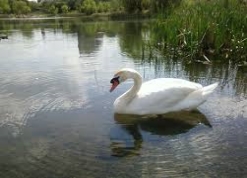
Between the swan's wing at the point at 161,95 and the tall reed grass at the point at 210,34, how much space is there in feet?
17.9

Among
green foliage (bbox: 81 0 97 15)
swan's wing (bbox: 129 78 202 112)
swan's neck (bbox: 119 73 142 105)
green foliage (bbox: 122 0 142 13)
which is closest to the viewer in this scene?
swan's wing (bbox: 129 78 202 112)

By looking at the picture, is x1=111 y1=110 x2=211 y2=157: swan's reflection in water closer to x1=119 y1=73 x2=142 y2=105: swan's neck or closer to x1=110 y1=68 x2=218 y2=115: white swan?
x1=110 y1=68 x2=218 y2=115: white swan

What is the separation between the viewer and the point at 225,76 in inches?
445

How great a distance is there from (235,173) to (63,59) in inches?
430

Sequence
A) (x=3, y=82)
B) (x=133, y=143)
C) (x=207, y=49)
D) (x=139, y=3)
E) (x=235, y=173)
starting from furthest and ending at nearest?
(x=139, y=3) < (x=207, y=49) < (x=3, y=82) < (x=133, y=143) < (x=235, y=173)

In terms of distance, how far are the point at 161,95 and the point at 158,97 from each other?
0.07m

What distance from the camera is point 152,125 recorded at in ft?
24.4

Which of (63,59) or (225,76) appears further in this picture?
(63,59)

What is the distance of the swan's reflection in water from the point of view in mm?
6418

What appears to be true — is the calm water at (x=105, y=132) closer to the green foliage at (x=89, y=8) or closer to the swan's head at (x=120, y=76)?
the swan's head at (x=120, y=76)

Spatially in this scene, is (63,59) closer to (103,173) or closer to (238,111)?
(238,111)

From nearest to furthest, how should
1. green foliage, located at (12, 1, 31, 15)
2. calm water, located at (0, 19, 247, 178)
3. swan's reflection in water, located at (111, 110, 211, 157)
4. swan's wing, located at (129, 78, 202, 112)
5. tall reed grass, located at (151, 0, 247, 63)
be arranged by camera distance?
calm water, located at (0, 19, 247, 178) < swan's reflection in water, located at (111, 110, 211, 157) < swan's wing, located at (129, 78, 202, 112) < tall reed grass, located at (151, 0, 247, 63) < green foliage, located at (12, 1, 31, 15)

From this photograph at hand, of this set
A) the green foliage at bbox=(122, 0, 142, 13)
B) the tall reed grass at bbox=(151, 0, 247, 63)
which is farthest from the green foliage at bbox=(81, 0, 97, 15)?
the tall reed grass at bbox=(151, 0, 247, 63)

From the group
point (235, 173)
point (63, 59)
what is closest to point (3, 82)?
point (63, 59)
